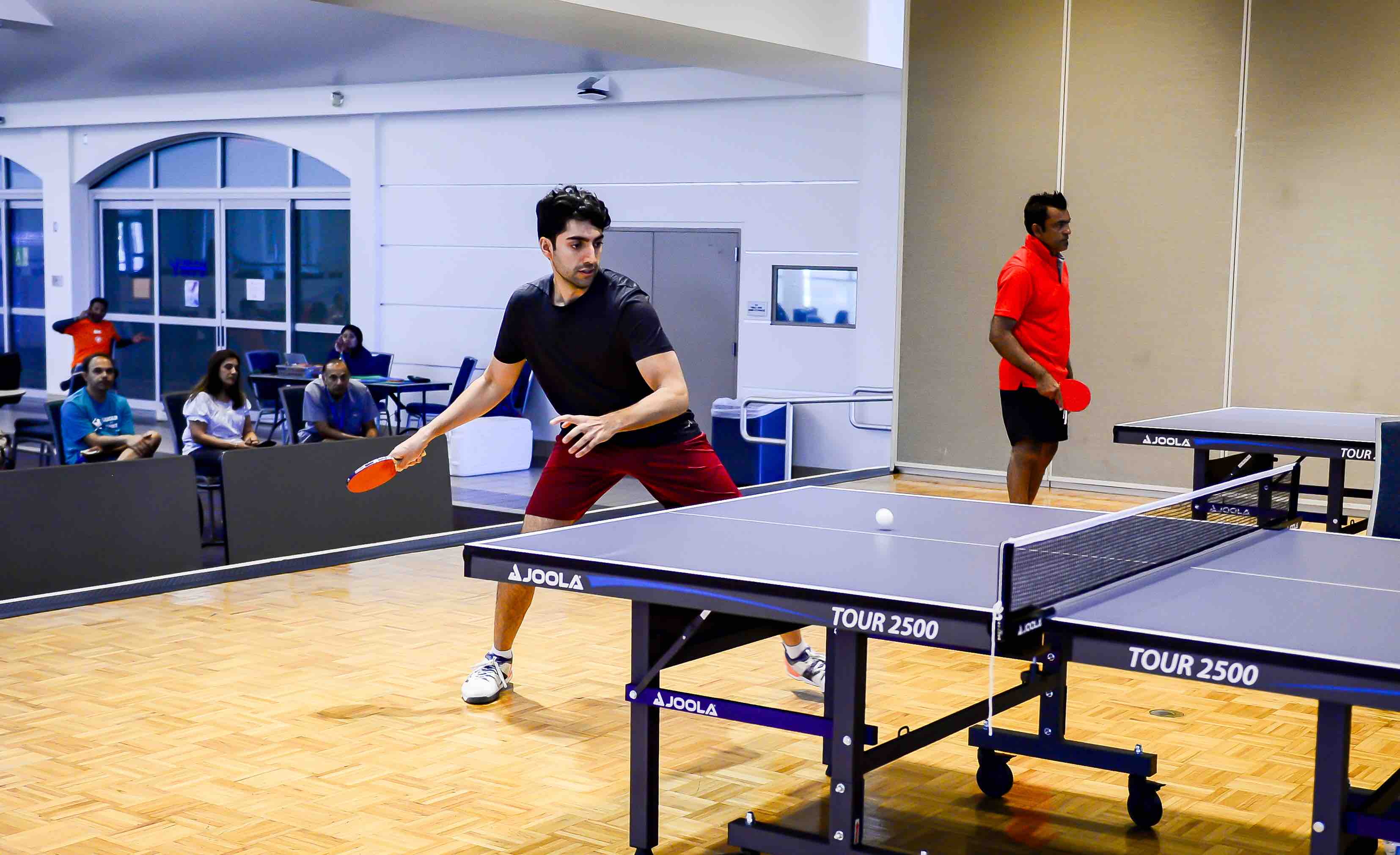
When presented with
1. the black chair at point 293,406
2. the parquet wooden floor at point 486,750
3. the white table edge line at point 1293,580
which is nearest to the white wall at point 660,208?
the black chair at point 293,406

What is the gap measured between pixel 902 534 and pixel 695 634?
51cm

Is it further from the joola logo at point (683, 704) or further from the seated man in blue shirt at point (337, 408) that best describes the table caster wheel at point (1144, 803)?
the seated man in blue shirt at point (337, 408)

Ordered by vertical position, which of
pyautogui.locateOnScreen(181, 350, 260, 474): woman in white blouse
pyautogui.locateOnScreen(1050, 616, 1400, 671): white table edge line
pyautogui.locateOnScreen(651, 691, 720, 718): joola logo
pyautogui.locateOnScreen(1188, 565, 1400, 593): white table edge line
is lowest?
pyautogui.locateOnScreen(651, 691, 720, 718): joola logo

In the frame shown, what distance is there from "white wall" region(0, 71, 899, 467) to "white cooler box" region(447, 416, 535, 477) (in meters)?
1.33

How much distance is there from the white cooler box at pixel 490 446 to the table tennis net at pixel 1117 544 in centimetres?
824

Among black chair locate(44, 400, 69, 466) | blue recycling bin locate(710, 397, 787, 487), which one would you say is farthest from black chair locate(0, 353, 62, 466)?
blue recycling bin locate(710, 397, 787, 487)

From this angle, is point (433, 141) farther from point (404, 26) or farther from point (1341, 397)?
point (1341, 397)

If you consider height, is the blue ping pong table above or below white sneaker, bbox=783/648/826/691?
above

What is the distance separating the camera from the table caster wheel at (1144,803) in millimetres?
3273

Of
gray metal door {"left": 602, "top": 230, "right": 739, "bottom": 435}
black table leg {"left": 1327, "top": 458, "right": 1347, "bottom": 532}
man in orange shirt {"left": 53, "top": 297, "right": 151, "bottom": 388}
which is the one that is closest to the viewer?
black table leg {"left": 1327, "top": 458, "right": 1347, "bottom": 532}

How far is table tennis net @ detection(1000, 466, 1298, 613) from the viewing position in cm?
240

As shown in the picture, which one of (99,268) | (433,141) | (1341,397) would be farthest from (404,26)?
(99,268)

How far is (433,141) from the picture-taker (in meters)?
13.8

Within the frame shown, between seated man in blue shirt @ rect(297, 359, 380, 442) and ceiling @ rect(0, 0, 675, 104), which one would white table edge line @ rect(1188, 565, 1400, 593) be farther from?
ceiling @ rect(0, 0, 675, 104)
